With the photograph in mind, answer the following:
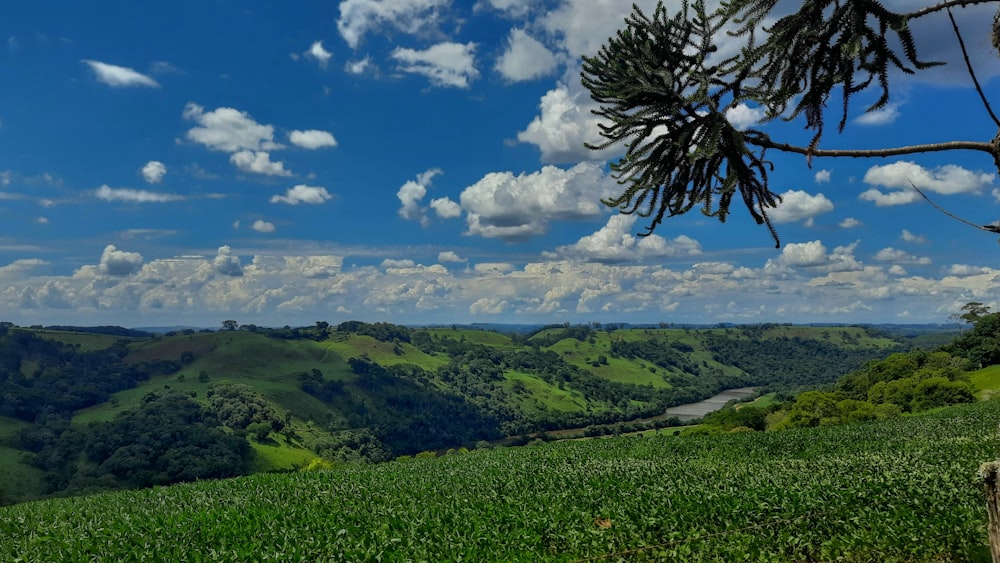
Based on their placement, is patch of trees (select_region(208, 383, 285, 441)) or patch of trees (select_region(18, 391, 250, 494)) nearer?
patch of trees (select_region(18, 391, 250, 494))

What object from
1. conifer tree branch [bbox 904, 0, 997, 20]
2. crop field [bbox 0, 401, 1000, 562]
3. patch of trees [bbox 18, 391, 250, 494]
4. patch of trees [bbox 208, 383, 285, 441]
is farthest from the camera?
patch of trees [bbox 208, 383, 285, 441]

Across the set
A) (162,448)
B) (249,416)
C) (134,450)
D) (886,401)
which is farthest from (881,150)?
(249,416)

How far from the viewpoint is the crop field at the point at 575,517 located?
38.2ft

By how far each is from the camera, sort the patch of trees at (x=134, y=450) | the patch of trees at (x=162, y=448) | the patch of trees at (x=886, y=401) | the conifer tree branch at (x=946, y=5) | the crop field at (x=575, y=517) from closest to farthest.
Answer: the conifer tree branch at (x=946, y=5) → the crop field at (x=575, y=517) → the patch of trees at (x=886, y=401) → the patch of trees at (x=134, y=450) → the patch of trees at (x=162, y=448)

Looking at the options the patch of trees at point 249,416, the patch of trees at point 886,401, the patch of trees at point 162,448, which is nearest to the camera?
the patch of trees at point 886,401

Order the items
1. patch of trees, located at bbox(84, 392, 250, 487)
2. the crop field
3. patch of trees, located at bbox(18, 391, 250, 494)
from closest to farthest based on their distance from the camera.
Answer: the crop field < patch of trees, located at bbox(18, 391, 250, 494) < patch of trees, located at bbox(84, 392, 250, 487)

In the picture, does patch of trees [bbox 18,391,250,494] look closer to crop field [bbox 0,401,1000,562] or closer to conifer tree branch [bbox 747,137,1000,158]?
crop field [bbox 0,401,1000,562]

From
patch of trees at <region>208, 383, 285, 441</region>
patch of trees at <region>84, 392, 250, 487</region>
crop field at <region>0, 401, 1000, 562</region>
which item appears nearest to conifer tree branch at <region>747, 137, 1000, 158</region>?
crop field at <region>0, 401, 1000, 562</region>

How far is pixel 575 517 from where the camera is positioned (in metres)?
14.7

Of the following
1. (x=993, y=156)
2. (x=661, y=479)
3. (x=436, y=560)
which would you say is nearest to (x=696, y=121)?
(x=993, y=156)

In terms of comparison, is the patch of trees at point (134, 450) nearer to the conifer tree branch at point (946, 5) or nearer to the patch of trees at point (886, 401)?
the patch of trees at point (886, 401)

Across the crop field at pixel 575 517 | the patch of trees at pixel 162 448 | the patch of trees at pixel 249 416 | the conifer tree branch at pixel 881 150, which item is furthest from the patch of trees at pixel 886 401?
the patch of trees at pixel 249 416

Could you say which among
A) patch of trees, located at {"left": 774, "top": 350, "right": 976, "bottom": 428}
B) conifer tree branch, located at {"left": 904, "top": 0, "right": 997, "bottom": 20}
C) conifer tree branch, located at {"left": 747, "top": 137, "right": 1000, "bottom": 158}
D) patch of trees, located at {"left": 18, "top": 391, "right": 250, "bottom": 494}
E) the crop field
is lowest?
patch of trees, located at {"left": 18, "top": 391, "right": 250, "bottom": 494}

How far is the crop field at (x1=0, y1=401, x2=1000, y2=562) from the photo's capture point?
11.7m
